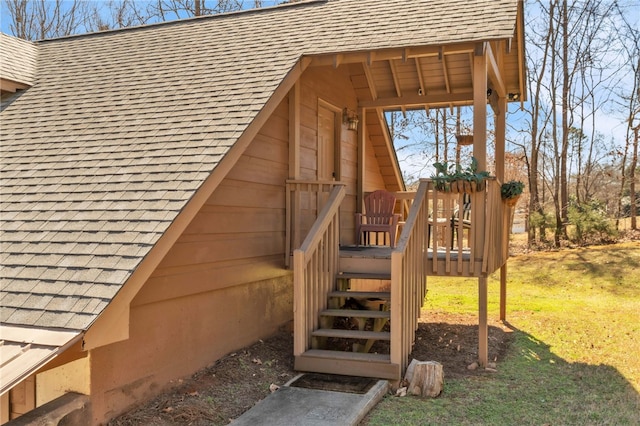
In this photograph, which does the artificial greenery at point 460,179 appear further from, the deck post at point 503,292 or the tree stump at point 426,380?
the deck post at point 503,292

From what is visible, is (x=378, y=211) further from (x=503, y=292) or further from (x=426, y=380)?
(x=426, y=380)

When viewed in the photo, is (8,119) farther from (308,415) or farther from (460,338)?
(460,338)

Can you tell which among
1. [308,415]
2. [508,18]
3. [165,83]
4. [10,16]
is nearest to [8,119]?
[165,83]

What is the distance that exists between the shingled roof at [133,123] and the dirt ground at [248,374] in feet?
4.08

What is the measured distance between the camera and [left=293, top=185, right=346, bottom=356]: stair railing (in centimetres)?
538

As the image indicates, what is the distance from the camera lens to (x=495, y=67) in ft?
22.8

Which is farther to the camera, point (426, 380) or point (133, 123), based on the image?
point (133, 123)

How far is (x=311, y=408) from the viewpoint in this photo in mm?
4359

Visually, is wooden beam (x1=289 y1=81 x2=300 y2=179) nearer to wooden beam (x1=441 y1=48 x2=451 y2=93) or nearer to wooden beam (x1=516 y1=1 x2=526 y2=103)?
wooden beam (x1=441 y1=48 x2=451 y2=93)

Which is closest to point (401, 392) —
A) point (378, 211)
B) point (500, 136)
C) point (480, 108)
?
point (480, 108)

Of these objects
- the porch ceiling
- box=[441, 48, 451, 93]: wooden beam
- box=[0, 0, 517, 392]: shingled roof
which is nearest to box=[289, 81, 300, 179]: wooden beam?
box=[0, 0, 517, 392]: shingled roof

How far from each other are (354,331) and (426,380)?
0.98 metres

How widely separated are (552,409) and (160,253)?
3.61m

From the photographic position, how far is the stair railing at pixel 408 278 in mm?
5145
